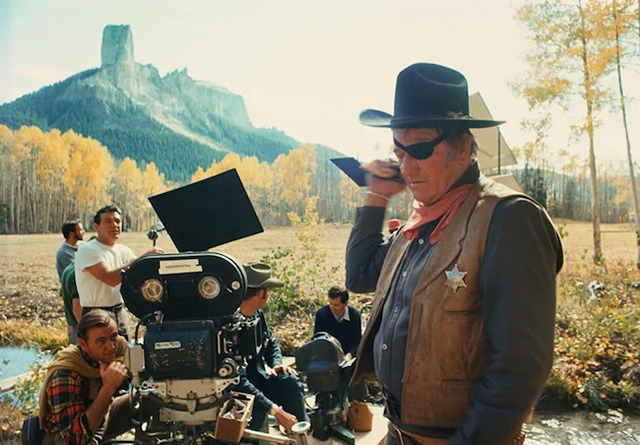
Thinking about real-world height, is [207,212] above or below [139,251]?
above

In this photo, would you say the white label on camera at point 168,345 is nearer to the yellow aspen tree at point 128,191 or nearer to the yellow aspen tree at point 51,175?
the yellow aspen tree at point 128,191

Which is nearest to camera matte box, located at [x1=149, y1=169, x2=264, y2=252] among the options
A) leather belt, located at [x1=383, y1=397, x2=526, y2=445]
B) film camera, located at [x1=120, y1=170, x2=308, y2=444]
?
film camera, located at [x1=120, y1=170, x2=308, y2=444]

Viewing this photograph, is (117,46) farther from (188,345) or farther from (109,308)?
(188,345)

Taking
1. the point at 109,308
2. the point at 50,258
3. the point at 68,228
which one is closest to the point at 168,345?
the point at 109,308

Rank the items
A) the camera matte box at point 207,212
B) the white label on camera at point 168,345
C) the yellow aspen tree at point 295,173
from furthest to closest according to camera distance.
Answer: the yellow aspen tree at point 295,173
the camera matte box at point 207,212
the white label on camera at point 168,345

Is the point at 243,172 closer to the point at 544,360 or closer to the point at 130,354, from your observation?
the point at 130,354

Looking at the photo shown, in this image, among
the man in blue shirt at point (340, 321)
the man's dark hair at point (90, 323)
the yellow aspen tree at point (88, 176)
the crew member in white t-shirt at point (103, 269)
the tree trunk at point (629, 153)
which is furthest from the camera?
the yellow aspen tree at point (88, 176)

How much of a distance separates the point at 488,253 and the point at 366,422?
7.69 ft

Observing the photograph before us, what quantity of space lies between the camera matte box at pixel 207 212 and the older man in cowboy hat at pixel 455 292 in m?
0.62

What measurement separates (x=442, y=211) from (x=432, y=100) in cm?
26

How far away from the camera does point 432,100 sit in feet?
4.29

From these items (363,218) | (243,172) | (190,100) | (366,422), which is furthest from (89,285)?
(190,100)

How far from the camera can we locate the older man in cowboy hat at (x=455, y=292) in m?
1.05

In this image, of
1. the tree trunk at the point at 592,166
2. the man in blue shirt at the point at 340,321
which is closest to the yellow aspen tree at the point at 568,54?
the tree trunk at the point at 592,166
